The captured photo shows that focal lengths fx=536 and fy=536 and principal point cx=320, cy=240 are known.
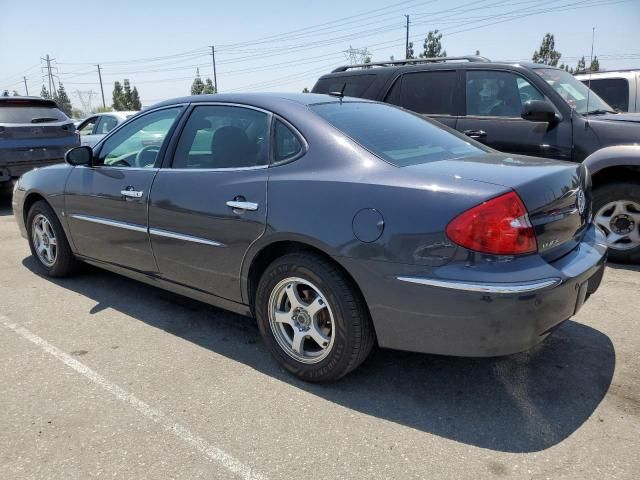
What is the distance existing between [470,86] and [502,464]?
444 centimetres

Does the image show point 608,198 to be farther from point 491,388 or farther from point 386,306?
point 386,306

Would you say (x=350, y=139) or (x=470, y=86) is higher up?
(x=470, y=86)

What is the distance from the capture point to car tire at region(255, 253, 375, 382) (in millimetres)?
2705

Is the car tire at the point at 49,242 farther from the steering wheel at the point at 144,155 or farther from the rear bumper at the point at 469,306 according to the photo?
the rear bumper at the point at 469,306

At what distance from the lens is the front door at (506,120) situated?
5195mm

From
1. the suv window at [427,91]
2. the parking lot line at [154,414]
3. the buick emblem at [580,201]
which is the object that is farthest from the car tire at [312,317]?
the suv window at [427,91]

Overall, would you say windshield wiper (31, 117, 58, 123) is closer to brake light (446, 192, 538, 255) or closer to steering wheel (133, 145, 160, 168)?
steering wheel (133, 145, 160, 168)

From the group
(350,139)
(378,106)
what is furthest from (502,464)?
(378,106)

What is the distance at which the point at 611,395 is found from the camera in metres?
2.78

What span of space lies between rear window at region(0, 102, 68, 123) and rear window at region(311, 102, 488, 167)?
7.41 m

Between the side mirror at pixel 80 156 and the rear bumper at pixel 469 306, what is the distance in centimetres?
272

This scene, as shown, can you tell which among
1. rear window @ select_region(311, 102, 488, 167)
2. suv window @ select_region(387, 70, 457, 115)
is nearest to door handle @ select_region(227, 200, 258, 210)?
rear window @ select_region(311, 102, 488, 167)

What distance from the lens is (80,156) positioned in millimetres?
4234

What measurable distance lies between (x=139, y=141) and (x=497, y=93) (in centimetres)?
366
